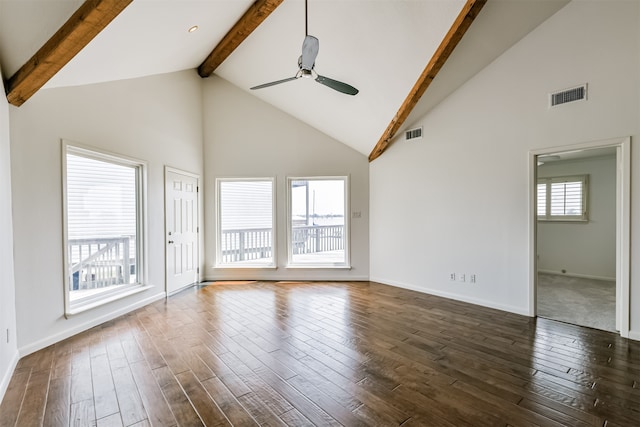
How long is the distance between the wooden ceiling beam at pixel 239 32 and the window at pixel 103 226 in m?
2.10

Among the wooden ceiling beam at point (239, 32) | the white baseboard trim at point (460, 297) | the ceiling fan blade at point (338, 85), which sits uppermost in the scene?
the wooden ceiling beam at point (239, 32)

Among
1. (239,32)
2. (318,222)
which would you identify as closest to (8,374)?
(239,32)

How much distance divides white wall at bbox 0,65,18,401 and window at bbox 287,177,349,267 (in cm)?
382

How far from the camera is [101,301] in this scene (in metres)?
3.65

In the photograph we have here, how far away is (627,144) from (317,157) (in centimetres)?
422

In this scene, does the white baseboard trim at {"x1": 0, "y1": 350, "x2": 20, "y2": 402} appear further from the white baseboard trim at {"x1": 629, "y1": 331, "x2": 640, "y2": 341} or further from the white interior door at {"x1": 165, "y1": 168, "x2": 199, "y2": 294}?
the white baseboard trim at {"x1": 629, "y1": 331, "x2": 640, "y2": 341}

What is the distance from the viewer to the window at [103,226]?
364 centimetres

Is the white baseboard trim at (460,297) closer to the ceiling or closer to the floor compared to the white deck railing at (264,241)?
closer to the floor

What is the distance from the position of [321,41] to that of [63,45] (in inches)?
105

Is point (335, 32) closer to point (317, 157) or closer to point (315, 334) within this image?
point (317, 157)

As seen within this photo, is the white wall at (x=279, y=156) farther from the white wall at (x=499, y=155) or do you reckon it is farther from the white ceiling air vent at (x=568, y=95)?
the white ceiling air vent at (x=568, y=95)

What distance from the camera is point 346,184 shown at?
18.9ft

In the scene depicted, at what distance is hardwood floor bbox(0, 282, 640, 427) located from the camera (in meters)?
1.96

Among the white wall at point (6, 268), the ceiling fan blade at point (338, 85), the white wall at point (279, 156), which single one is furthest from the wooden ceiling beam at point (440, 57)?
the white wall at point (6, 268)
